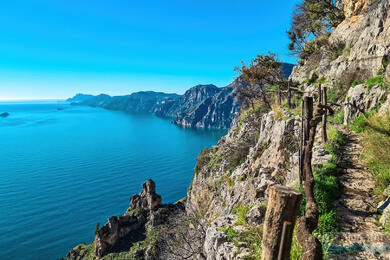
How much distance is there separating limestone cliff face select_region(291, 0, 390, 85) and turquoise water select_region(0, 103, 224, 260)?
184 ft

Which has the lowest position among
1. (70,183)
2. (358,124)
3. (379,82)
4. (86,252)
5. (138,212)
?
(86,252)

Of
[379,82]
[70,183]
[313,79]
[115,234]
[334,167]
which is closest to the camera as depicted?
[334,167]

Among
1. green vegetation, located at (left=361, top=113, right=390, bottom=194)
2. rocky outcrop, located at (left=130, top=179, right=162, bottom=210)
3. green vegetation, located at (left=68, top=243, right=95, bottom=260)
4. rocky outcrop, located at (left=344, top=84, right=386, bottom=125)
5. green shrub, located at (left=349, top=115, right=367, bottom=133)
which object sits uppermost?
rocky outcrop, located at (left=344, top=84, right=386, bottom=125)

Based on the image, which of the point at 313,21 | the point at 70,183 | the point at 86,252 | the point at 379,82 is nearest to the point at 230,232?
the point at 379,82

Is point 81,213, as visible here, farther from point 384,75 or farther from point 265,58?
point 384,75

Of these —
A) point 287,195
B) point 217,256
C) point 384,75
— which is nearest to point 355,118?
point 384,75

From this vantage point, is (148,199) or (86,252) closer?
(86,252)

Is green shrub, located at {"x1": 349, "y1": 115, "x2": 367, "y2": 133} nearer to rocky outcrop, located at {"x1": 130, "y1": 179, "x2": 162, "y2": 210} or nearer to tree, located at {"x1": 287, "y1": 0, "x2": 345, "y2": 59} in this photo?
tree, located at {"x1": 287, "y1": 0, "x2": 345, "y2": 59}

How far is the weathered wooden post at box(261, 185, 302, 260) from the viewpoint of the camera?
8.18ft

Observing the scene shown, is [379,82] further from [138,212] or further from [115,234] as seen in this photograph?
[138,212]

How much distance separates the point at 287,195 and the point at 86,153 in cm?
11288

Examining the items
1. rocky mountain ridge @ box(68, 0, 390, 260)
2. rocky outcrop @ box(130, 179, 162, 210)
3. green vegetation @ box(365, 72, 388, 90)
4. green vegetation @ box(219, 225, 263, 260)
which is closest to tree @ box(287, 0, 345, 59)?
rocky mountain ridge @ box(68, 0, 390, 260)

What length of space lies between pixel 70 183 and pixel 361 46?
8347 centimetres

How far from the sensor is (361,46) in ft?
47.6
